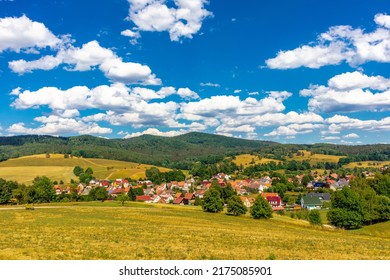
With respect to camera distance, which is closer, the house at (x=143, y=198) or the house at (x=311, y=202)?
the house at (x=311, y=202)

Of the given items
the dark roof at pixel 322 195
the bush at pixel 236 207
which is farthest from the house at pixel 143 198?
the dark roof at pixel 322 195

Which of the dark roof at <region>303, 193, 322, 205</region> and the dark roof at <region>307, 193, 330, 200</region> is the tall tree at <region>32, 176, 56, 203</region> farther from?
the dark roof at <region>307, 193, 330, 200</region>

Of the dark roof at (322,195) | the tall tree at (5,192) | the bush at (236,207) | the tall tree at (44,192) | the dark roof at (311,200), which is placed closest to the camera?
the bush at (236,207)

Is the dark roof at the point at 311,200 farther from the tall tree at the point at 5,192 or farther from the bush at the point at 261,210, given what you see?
the tall tree at the point at 5,192

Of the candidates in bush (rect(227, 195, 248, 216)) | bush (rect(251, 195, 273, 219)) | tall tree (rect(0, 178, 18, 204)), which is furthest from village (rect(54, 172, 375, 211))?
bush (rect(251, 195, 273, 219))

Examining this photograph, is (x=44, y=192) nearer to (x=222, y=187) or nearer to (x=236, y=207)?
(x=236, y=207)

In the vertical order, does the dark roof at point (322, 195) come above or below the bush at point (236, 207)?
below

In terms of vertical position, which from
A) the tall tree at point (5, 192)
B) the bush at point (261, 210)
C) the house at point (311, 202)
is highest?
the tall tree at point (5, 192)

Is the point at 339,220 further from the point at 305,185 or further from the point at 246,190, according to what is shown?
the point at 305,185

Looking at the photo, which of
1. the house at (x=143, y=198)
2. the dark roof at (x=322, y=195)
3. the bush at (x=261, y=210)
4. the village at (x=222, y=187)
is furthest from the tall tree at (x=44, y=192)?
the dark roof at (x=322, y=195)

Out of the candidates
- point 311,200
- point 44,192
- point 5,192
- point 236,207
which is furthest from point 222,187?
point 5,192

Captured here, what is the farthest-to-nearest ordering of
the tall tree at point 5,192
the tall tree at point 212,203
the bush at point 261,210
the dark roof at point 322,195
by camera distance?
1. the dark roof at point 322,195
2. the tall tree at point 5,192
3. the tall tree at point 212,203
4. the bush at point 261,210
